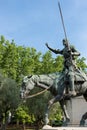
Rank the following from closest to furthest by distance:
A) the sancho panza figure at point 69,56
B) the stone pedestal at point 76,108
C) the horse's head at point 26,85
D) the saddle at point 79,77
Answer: the horse's head at point 26,85, the sancho panza figure at point 69,56, the saddle at point 79,77, the stone pedestal at point 76,108

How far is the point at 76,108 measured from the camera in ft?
59.2

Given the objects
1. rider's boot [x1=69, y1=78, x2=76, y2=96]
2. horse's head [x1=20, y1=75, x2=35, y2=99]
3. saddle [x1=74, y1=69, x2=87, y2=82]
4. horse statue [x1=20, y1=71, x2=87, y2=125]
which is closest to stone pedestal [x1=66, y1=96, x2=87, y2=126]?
horse statue [x1=20, y1=71, x2=87, y2=125]

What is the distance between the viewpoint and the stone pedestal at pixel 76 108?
58.5 ft

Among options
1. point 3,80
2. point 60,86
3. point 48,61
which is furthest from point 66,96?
point 48,61

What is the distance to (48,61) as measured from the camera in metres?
48.7

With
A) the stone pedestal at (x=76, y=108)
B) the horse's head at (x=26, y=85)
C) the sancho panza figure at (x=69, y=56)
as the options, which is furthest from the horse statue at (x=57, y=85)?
the stone pedestal at (x=76, y=108)

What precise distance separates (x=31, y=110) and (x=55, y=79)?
29245 millimetres

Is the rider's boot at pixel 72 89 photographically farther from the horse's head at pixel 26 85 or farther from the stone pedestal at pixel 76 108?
the horse's head at pixel 26 85

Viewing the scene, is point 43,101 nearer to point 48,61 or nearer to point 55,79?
point 48,61

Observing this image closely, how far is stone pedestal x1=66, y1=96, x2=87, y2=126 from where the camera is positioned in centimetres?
1783

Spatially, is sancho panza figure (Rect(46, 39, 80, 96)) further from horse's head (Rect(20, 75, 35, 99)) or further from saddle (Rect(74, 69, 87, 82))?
horse's head (Rect(20, 75, 35, 99))

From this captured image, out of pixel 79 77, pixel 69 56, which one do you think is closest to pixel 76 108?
pixel 79 77

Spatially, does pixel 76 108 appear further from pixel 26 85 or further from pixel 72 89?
pixel 26 85

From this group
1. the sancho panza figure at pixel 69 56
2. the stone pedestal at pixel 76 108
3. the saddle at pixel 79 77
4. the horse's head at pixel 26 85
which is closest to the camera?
the horse's head at pixel 26 85
